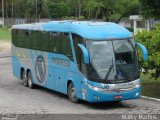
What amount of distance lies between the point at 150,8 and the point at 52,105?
1042cm

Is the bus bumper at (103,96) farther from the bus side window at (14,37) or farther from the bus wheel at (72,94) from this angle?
the bus side window at (14,37)

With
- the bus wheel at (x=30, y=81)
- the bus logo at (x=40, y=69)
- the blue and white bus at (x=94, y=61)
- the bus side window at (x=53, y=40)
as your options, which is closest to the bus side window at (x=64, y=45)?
the blue and white bus at (x=94, y=61)

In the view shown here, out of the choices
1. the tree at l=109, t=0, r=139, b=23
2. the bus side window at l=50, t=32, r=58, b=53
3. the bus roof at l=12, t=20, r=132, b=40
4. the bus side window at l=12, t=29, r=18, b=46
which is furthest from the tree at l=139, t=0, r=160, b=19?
the tree at l=109, t=0, r=139, b=23

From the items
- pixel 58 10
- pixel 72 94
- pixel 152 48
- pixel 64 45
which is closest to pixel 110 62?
pixel 72 94

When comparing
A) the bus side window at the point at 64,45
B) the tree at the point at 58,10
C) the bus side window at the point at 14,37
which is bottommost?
the tree at the point at 58,10

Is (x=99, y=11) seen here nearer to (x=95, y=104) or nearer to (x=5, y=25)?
(x=5, y=25)

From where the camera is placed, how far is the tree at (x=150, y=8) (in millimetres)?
24781

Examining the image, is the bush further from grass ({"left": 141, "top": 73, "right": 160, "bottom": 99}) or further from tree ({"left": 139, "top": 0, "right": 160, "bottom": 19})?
tree ({"left": 139, "top": 0, "right": 160, "bottom": 19})

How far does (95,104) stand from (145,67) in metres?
3.09

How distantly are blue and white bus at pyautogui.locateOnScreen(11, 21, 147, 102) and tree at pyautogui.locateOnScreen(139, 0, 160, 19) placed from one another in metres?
7.27

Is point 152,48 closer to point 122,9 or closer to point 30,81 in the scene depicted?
point 30,81

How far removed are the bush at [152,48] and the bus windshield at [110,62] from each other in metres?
2.11

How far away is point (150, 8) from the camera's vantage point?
25.2 m

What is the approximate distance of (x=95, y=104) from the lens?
17203mm
